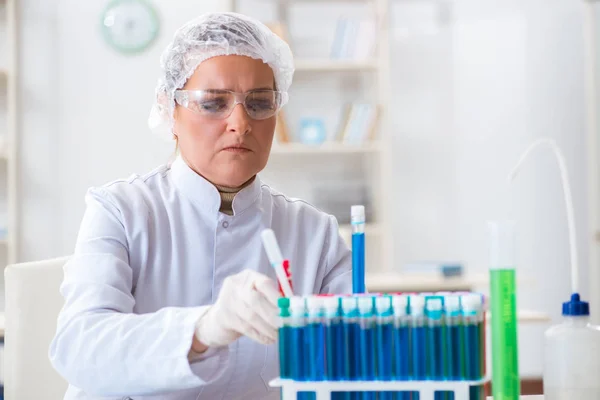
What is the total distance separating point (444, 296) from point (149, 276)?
24.8 inches

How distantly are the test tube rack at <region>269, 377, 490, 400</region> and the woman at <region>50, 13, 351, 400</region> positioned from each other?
33 centimetres

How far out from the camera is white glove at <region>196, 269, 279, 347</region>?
826mm

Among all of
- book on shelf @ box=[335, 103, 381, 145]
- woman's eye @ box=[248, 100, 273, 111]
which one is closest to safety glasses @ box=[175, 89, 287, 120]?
woman's eye @ box=[248, 100, 273, 111]

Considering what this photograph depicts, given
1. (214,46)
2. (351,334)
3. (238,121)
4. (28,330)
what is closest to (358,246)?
(351,334)

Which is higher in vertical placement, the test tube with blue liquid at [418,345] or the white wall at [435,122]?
the white wall at [435,122]

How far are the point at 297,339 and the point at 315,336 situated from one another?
0.02 meters

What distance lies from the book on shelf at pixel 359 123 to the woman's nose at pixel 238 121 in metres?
2.62

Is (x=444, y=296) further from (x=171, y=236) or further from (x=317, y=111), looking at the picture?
(x=317, y=111)

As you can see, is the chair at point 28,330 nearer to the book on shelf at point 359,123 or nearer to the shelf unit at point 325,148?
the shelf unit at point 325,148

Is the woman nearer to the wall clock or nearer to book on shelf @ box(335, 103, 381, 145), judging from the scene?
book on shelf @ box(335, 103, 381, 145)

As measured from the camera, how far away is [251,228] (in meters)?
1.34

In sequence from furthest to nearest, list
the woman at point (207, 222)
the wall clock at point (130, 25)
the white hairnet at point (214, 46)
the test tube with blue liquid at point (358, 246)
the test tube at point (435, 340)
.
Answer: the wall clock at point (130, 25), the white hairnet at point (214, 46), the woman at point (207, 222), the test tube with blue liquid at point (358, 246), the test tube at point (435, 340)

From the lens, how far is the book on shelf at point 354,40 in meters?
3.81

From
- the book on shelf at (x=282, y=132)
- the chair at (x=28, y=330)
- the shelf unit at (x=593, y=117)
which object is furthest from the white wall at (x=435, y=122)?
the chair at (x=28, y=330)
